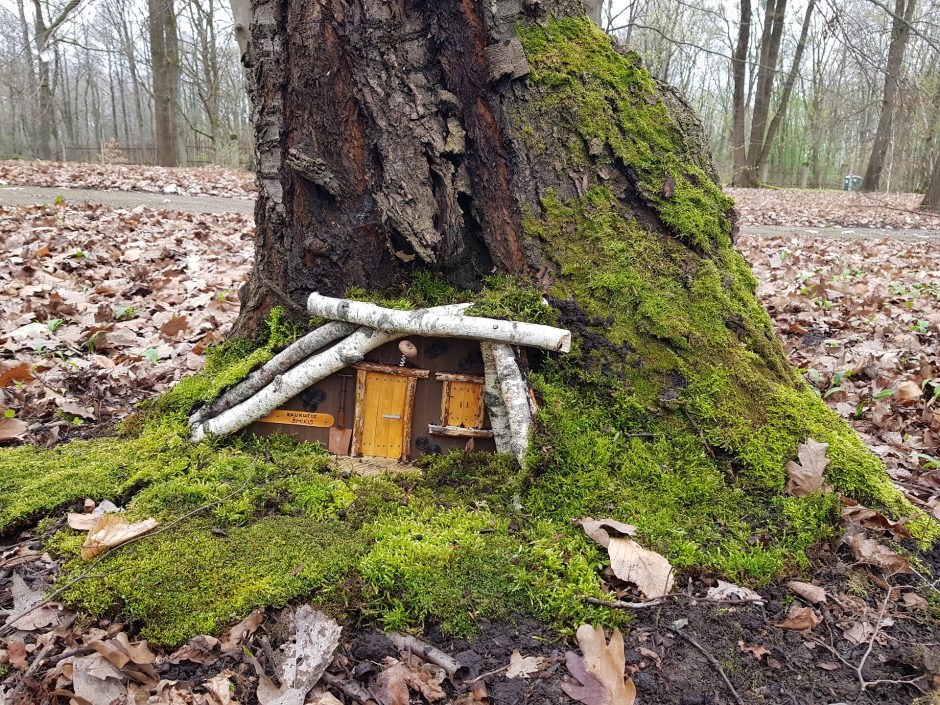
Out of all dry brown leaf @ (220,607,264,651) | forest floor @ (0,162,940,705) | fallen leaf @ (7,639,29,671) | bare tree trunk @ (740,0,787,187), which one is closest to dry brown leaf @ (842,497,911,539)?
forest floor @ (0,162,940,705)

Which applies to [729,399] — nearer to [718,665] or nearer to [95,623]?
[718,665]

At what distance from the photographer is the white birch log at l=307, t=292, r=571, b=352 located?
249cm

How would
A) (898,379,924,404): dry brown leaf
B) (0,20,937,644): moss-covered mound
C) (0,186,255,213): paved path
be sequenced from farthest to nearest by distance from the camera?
(0,186,255,213): paved path, (898,379,924,404): dry brown leaf, (0,20,937,644): moss-covered mound

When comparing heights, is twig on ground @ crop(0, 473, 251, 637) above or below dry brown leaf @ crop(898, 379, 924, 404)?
below

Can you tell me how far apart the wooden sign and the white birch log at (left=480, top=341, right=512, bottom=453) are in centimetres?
76

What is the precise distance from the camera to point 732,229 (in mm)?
3211

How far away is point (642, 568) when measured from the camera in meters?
2.03

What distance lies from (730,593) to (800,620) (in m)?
0.21

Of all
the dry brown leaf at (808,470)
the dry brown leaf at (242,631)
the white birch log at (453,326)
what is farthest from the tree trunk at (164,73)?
the dry brown leaf at (808,470)

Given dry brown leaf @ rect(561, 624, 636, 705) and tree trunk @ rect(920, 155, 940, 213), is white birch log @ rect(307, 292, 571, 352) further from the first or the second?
tree trunk @ rect(920, 155, 940, 213)

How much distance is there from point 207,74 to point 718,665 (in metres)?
28.3

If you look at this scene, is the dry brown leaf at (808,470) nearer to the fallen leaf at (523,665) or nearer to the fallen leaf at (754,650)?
the fallen leaf at (754,650)

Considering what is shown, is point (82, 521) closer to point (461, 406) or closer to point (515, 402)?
point (461, 406)

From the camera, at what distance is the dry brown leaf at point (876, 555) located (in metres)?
2.12
